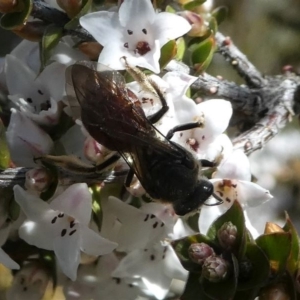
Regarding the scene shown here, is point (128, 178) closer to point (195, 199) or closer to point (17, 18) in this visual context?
point (195, 199)

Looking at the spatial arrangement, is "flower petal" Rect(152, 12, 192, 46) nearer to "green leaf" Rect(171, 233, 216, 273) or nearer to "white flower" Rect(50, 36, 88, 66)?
"white flower" Rect(50, 36, 88, 66)

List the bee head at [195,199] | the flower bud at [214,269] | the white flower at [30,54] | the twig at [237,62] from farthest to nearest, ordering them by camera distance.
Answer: the twig at [237,62] < the white flower at [30,54] < the bee head at [195,199] < the flower bud at [214,269]

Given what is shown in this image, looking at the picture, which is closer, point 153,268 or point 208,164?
point 208,164

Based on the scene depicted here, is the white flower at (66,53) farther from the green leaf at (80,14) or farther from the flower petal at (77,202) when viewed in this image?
the flower petal at (77,202)

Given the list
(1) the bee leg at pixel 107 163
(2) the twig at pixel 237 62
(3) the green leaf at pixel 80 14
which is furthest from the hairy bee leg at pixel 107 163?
(2) the twig at pixel 237 62

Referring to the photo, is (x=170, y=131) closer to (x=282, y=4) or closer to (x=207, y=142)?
(x=207, y=142)

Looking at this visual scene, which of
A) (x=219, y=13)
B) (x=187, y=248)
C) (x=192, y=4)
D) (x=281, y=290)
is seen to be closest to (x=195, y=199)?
(x=187, y=248)
